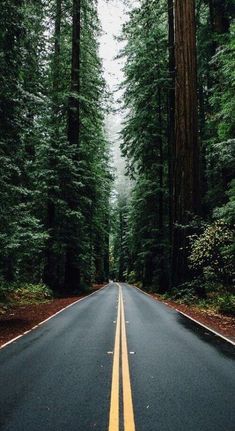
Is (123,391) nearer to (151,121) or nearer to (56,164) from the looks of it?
(56,164)

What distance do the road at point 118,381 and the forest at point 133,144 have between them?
13.7 ft

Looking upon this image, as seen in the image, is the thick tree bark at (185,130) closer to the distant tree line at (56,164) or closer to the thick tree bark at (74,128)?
the distant tree line at (56,164)

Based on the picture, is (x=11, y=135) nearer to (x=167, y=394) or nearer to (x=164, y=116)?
(x=167, y=394)

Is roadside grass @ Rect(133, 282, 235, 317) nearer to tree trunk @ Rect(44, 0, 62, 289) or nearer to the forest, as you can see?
the forest

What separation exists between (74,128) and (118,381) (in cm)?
1834

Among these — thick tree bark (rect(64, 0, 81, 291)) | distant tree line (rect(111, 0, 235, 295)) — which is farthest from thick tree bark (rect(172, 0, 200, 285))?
thick tree bark (rect(64, 0, 81, 291))

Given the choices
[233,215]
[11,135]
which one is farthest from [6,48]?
[233,215]

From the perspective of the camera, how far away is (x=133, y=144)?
25.7 m

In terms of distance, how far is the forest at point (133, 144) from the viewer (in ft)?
36.4

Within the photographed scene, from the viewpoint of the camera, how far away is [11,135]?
10070 mm

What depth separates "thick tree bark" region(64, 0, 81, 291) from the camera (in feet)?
70.6

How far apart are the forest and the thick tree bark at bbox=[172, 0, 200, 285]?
4 cm

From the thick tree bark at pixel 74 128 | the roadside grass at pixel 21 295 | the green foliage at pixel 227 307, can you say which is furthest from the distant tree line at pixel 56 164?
the green foliage at pixel 227 307

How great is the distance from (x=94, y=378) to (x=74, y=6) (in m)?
21.4
